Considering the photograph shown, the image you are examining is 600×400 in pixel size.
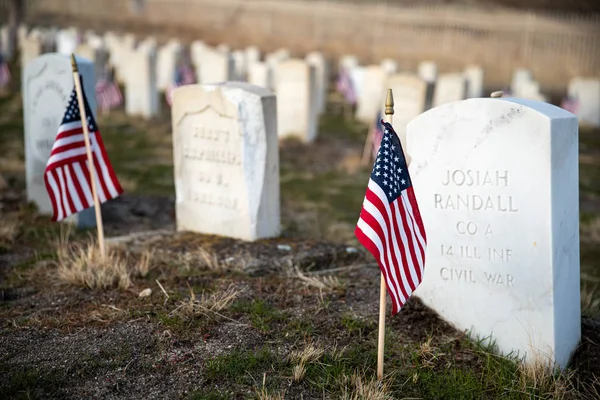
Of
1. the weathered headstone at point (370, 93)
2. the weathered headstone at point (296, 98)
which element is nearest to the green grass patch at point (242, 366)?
the weathered headstone at point (296, 98)

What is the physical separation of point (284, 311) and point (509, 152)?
1.87 meters

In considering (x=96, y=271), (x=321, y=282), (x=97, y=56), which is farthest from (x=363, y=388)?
(x=97, y=56)

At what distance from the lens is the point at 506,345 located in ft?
15.1

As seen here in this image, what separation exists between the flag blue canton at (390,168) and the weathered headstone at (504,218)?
2.55 feet

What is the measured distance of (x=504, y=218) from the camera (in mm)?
4477

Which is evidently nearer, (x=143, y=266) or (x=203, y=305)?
(x=203, y=305)

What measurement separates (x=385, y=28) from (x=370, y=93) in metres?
18.0

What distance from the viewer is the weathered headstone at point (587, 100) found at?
18.0m

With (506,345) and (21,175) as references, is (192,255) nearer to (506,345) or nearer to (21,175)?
(506,345)

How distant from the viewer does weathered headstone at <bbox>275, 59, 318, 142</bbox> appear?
14.4m

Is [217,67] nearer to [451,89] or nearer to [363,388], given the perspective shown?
[451,89]

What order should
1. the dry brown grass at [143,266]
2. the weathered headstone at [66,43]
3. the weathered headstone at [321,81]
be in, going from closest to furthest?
the dry brown grass at [143,266] → the weathered headstone at [321,81] → the weathered headstone at [66,43]

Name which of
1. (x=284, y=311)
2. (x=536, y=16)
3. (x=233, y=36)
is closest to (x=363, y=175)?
(x=284, y=311)

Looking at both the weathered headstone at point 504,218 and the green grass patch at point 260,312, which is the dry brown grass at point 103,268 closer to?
the green grass patch at point 260,312
